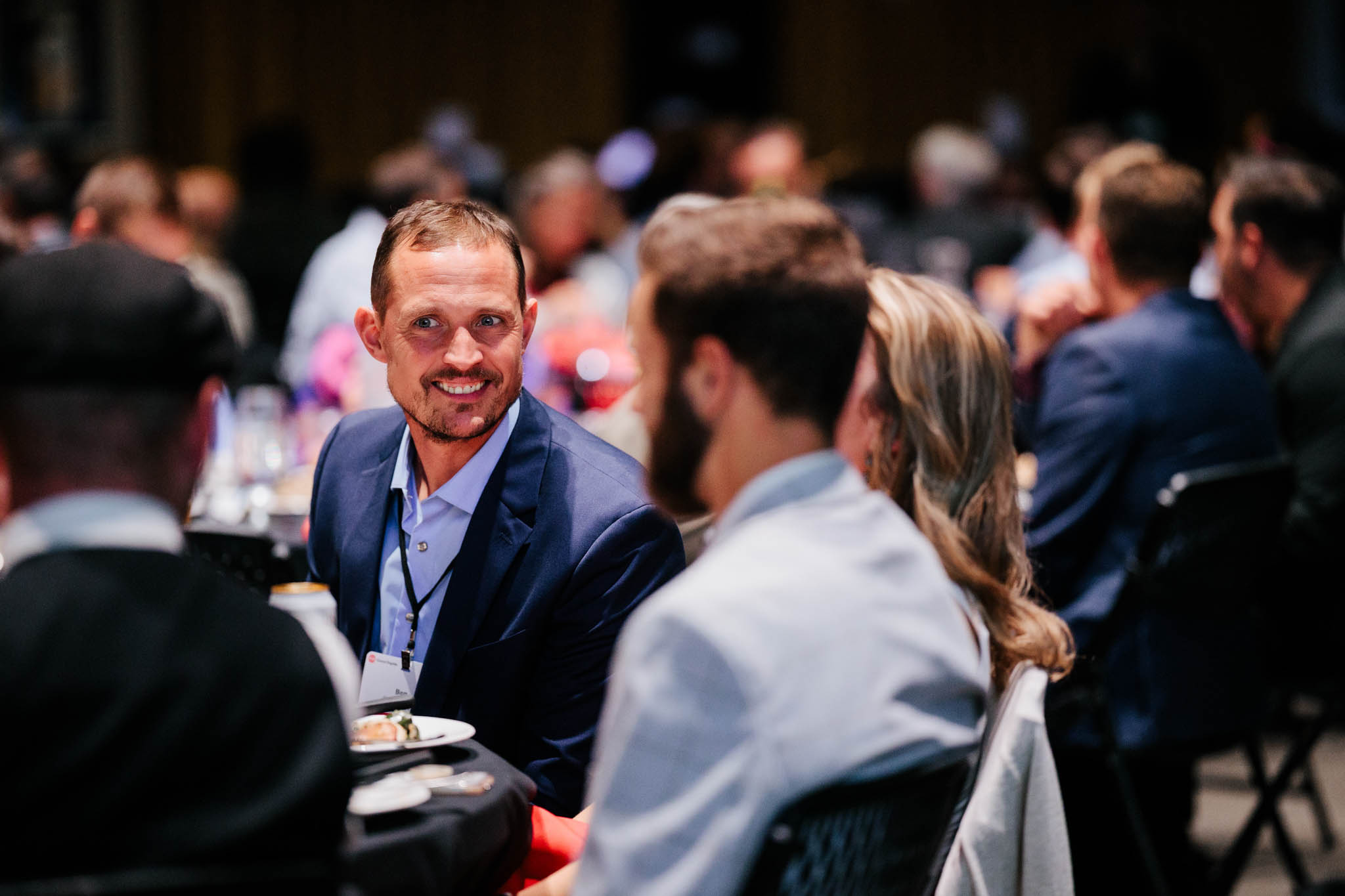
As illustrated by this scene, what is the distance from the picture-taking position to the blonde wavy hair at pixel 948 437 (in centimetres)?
205

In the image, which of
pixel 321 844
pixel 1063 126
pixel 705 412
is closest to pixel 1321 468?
pixel 705 412

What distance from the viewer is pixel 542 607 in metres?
2.05

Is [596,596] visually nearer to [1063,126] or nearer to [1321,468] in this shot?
[1321,468]

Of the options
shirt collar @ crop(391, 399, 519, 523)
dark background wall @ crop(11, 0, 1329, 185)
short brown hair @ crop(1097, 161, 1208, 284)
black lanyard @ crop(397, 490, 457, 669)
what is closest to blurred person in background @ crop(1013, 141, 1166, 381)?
short brown hair @ crop(1097, 161, 1208, 284)

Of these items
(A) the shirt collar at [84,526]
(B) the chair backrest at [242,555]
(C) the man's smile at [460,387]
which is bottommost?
(B) the chair backrest at [242,555]

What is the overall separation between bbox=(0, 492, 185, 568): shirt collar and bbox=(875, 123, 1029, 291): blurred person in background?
5399 mm

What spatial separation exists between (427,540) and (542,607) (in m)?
0.26

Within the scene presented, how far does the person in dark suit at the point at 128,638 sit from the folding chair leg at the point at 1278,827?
264 cm

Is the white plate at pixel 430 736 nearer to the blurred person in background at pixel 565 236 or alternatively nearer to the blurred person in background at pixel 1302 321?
the blurred person in background at pixel 1302 321

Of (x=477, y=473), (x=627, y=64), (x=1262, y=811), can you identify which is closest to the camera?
(x=477, y=473)

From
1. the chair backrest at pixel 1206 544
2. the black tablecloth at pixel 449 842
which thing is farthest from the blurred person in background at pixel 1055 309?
the black tablecloth at pixel 449 842

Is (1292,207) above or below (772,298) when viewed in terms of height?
below

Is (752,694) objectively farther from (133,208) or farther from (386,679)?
(133,208)

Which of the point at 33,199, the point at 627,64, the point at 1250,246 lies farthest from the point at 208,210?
the point at 1250,246
